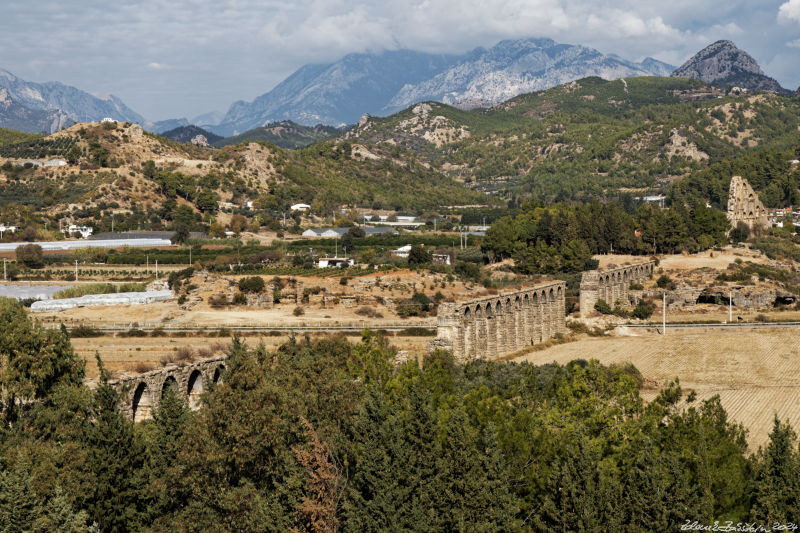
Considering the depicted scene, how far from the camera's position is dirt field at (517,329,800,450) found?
51906 millimetres

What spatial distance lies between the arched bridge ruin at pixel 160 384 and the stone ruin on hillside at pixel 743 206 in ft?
371

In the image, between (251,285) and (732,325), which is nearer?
(732,325)

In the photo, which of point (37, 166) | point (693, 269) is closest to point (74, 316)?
point (693, 269)

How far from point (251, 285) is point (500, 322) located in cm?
3220

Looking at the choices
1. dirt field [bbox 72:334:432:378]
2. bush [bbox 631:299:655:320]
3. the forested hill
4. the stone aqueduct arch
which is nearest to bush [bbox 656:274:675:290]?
the stone aqueduct arch

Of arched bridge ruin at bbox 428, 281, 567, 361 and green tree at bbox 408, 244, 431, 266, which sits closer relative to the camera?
arched bridge ruin at bbox 428, 281, 567, 361

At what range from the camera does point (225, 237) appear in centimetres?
14950

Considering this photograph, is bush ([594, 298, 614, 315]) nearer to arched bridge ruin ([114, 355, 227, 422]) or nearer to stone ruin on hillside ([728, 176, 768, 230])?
arched bridge ruin ([114, 355, 227, 422])

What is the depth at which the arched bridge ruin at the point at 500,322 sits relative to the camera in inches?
2461

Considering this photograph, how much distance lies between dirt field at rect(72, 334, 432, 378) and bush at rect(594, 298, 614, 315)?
24.6 meters

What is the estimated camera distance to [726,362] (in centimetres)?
6669

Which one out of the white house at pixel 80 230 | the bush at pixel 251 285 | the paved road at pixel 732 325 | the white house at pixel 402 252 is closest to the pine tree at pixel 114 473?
the bush at pixel 251 285

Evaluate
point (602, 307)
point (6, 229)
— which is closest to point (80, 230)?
point (6, 229)

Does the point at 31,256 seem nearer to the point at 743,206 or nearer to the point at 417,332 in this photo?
the point at 417,332
